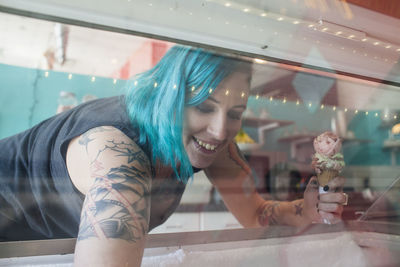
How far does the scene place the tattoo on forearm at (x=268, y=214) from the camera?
1.10 metres

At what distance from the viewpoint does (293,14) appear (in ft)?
2.76

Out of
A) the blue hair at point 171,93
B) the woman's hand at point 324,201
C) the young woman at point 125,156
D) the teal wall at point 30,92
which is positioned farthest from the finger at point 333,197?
the teal wall at point 30,92

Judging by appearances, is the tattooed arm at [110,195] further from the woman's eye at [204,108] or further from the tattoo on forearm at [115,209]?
the woman's eye at [204,108]

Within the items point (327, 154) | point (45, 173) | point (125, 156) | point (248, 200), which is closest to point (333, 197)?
point (327, 154)

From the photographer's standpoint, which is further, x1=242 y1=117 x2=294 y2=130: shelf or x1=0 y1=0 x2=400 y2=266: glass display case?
x1=242 y1=117 x2=294 y2=130: shelf

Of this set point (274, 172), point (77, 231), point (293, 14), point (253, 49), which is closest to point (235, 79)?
point (253, 49)

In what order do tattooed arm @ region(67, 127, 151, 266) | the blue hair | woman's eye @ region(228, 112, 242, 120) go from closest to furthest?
tattooed arm @ region(67, 127, 151, 266)
the blue hair
woman's eye @ region(228, 112, 242, 120)

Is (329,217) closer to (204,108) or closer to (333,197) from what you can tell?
(333,197)

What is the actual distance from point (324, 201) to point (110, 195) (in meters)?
0.76

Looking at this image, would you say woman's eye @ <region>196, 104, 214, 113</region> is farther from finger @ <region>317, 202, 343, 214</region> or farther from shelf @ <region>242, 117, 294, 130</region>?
finger @ <region>317, 202, 343, 214</region>

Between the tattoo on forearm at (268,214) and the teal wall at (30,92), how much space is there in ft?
2.25

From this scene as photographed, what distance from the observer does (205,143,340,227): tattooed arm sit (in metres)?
0.99

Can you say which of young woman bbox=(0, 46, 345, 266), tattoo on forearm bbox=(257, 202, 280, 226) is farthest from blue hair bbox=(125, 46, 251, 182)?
tattoo on forearm bbox=(257, 202, 280, 226)

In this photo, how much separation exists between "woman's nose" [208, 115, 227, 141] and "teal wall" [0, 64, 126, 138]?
32cm
